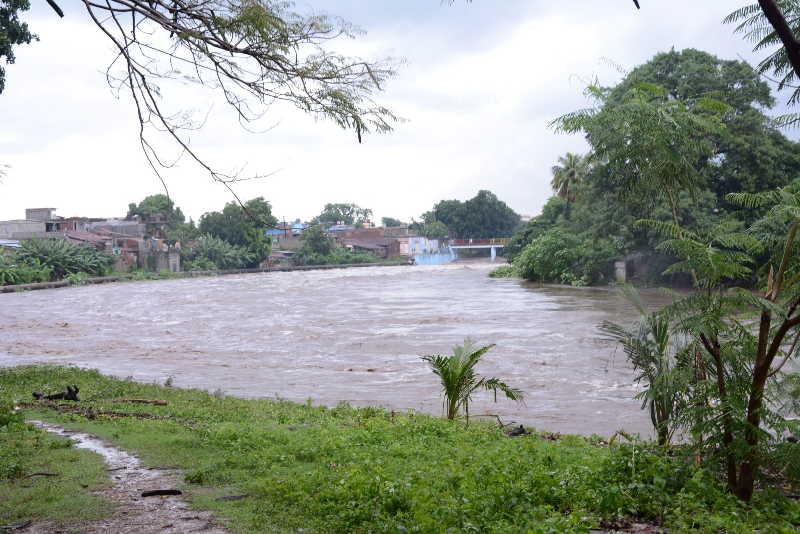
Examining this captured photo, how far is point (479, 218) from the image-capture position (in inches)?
4857

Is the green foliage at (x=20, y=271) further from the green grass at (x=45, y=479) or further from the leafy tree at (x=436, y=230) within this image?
the leafy tree at (x=436, y=230)

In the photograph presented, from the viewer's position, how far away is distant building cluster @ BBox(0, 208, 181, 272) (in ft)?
241

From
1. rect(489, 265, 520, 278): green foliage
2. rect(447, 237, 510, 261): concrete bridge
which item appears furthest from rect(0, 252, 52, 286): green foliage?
rect(447, 237, 510, 261): concrete bridge

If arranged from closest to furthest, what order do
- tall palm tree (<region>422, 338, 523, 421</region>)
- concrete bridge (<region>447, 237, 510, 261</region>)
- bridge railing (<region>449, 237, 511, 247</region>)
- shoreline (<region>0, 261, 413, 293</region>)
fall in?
tall palm tree (<region>422, 338, 523, 421</region>) → shoreline (<region>0, 261, 413, 293</region>) → concrete bridge (<region>447, 237, 510, 261</region>) → bridge railing (<region>449, 237, 511, 247</region>)

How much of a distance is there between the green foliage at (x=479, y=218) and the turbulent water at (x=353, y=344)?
3030 inches

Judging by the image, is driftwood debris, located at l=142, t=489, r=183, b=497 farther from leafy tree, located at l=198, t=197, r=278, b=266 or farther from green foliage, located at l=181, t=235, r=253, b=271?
leafy tree, located at l=198, t=197, r=278, b=266

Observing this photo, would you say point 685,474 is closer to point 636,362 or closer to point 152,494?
point 636,362

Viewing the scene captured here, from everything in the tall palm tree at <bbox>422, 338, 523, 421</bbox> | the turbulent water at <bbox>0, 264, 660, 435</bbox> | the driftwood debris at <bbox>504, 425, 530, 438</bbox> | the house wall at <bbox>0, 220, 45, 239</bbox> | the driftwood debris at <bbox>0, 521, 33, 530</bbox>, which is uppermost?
the house wall at <bbox>0, 220, 45, 239</bbox>

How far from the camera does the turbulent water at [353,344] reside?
49.1 ft

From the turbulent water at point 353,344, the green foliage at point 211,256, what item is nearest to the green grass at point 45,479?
the turbulent water at point 353,344

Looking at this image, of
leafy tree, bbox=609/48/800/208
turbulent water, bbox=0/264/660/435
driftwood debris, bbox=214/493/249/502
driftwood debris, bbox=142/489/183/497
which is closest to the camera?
driftwood debris, bbox=214/493/249/502

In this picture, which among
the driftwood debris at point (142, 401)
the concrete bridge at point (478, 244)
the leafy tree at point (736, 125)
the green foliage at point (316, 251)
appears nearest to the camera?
the driftwood debris at point (142, 401)

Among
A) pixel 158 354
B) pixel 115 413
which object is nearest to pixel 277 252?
pixel 158 354

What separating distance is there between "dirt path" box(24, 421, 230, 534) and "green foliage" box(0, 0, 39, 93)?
39.5 feet
